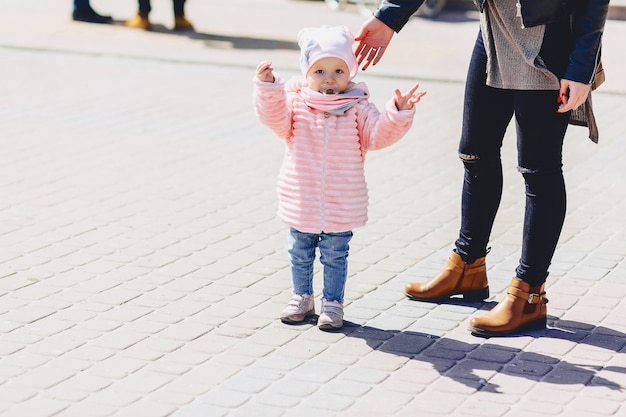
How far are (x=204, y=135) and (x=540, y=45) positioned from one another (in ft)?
14.1

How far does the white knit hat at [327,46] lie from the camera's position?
4.69 metres

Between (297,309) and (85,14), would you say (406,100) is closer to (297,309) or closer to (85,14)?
(297,309)

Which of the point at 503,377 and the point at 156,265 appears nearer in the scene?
the point at 503,377

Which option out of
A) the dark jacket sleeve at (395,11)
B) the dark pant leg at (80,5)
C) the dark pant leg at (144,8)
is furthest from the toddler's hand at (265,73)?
the dark pant leg at (80,5)

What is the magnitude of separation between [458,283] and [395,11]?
123 cm

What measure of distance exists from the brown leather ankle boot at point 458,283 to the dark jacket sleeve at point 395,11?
1.07 m

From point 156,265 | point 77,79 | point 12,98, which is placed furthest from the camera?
point 77,79

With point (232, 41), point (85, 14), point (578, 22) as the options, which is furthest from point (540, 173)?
point (85, 14)

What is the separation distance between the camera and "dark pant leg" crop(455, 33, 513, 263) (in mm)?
4918

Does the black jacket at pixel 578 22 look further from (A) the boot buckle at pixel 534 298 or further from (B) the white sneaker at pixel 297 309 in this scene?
(B) the white sneaker at pixel 297 309

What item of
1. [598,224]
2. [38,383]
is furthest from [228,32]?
[38,383]

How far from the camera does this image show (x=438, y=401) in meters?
4.19

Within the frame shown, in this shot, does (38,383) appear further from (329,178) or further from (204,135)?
(204,135)

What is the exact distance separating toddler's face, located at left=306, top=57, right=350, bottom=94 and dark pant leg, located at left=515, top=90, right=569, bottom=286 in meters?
0.69
